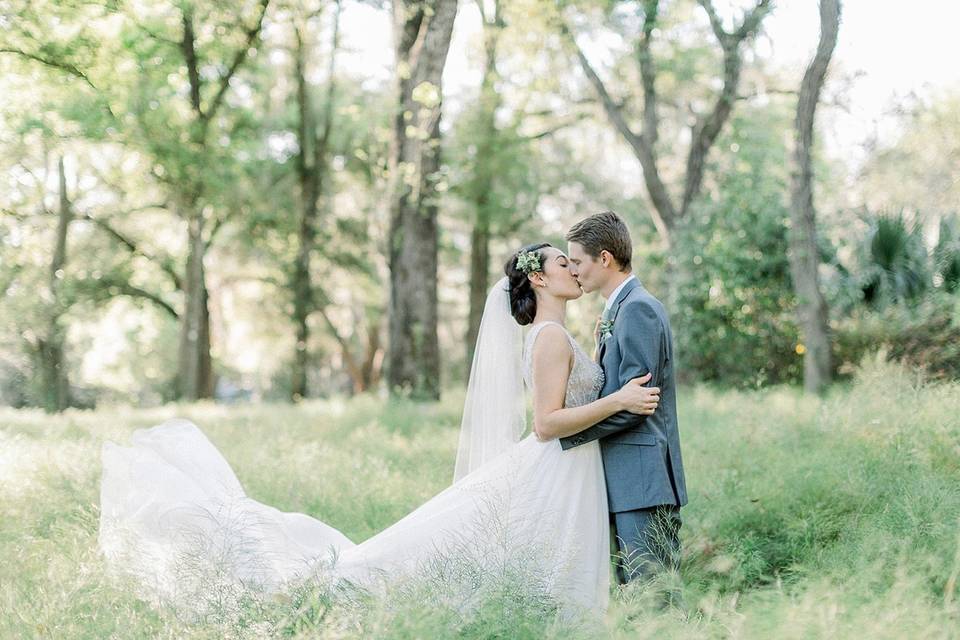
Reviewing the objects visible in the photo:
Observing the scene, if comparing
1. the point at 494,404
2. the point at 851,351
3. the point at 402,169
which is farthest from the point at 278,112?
the point at 494,404

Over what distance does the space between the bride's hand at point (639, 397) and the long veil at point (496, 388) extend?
3.42 feet

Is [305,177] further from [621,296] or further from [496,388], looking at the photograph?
[621,296]

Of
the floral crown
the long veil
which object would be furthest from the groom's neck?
the long veil

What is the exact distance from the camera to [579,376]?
4.96m

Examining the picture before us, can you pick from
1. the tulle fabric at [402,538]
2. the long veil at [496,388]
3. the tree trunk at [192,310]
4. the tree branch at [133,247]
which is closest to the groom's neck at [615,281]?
the long veil at [496,388]

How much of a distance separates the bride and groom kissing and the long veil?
0.04ft

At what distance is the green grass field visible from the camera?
3779 millimetres

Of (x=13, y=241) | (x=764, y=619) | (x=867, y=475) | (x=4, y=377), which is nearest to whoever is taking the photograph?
(x=764, y=619)

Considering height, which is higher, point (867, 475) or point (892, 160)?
point (892, 160)

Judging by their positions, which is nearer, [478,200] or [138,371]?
[478,200]

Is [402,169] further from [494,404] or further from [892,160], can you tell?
[892,160]

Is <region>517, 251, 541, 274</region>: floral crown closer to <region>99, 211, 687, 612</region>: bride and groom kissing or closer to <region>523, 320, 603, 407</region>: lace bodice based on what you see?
<region>99, 211, 687, 612</region>: bride and groom kissing

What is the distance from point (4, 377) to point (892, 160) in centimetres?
3226

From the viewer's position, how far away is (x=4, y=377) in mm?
34969
